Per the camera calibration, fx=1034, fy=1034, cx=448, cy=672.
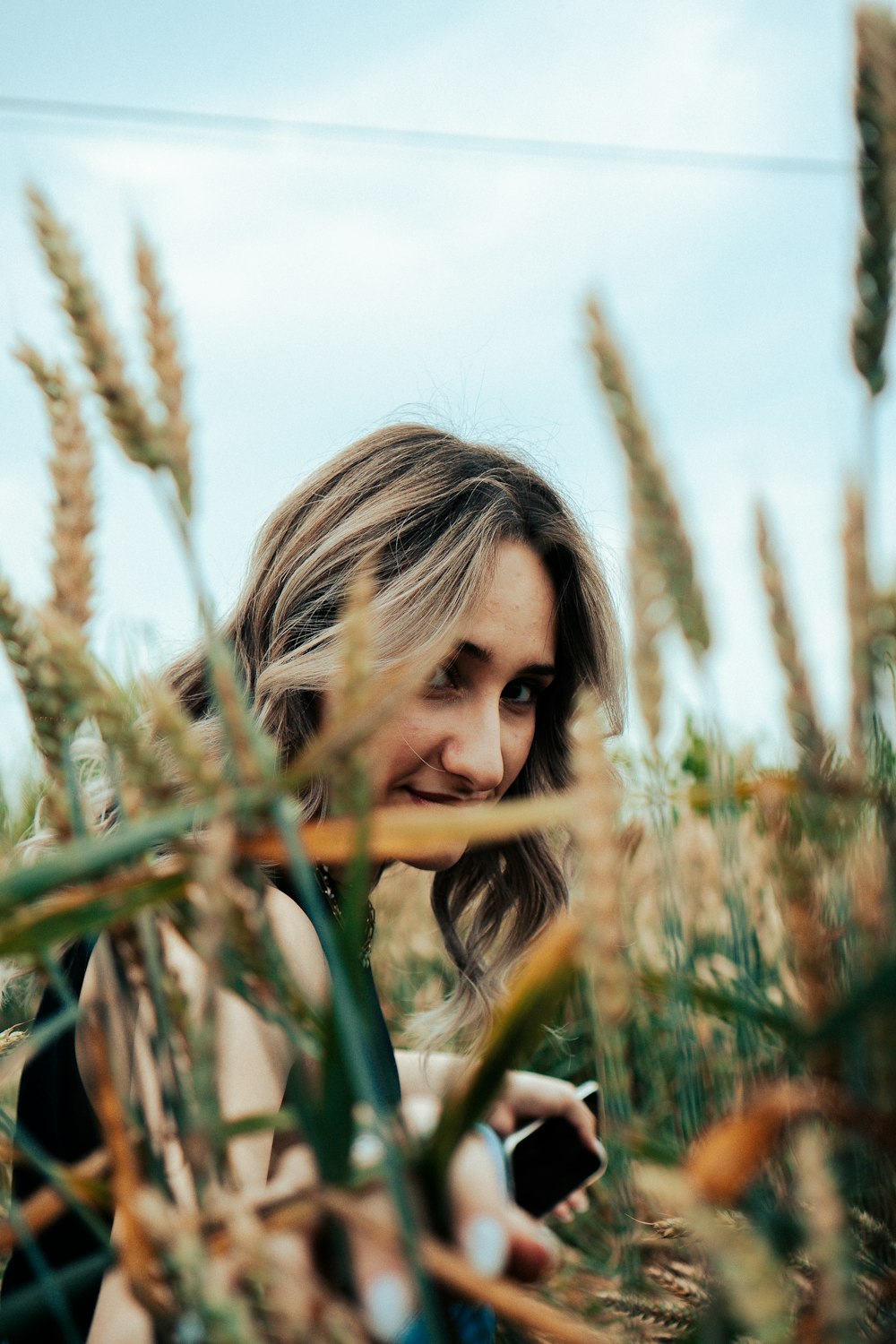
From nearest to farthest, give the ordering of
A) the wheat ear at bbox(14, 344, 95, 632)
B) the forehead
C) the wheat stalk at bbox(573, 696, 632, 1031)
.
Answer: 1. the wheat stalk at bbox(573, 696, 632, 1031)
2. the wheat ear at bbox(14, 344, 95, 632)
3. the forehead

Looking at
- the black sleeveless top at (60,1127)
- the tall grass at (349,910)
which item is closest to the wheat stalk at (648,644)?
the tall grass at (349,910)

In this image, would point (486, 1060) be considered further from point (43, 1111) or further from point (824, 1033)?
point (43, 1111)

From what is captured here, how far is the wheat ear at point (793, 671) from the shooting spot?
0.35 meters

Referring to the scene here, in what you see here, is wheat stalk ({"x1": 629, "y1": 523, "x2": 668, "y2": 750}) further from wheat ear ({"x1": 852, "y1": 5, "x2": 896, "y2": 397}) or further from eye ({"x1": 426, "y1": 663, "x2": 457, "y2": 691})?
eye ({"x1": 426, "y1": 663, "x2": 457, "y2": 691})

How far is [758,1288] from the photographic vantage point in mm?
227

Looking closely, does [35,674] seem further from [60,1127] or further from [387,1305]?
[60,1127]

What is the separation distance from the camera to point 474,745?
53.7 inches

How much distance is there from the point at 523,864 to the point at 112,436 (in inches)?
68.7

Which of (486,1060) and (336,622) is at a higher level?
(486,1060)

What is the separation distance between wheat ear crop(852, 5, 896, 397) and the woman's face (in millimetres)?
951

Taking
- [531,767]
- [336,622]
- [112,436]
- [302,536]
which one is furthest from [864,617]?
[531,767]

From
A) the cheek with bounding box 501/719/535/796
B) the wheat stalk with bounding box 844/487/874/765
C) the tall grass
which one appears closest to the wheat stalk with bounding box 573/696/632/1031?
the tall grass

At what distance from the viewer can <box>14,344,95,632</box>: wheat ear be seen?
1.24 feet

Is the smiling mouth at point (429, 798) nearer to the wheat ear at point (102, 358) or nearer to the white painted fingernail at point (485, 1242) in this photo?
the white painted fingernail at point (485, 1242)
